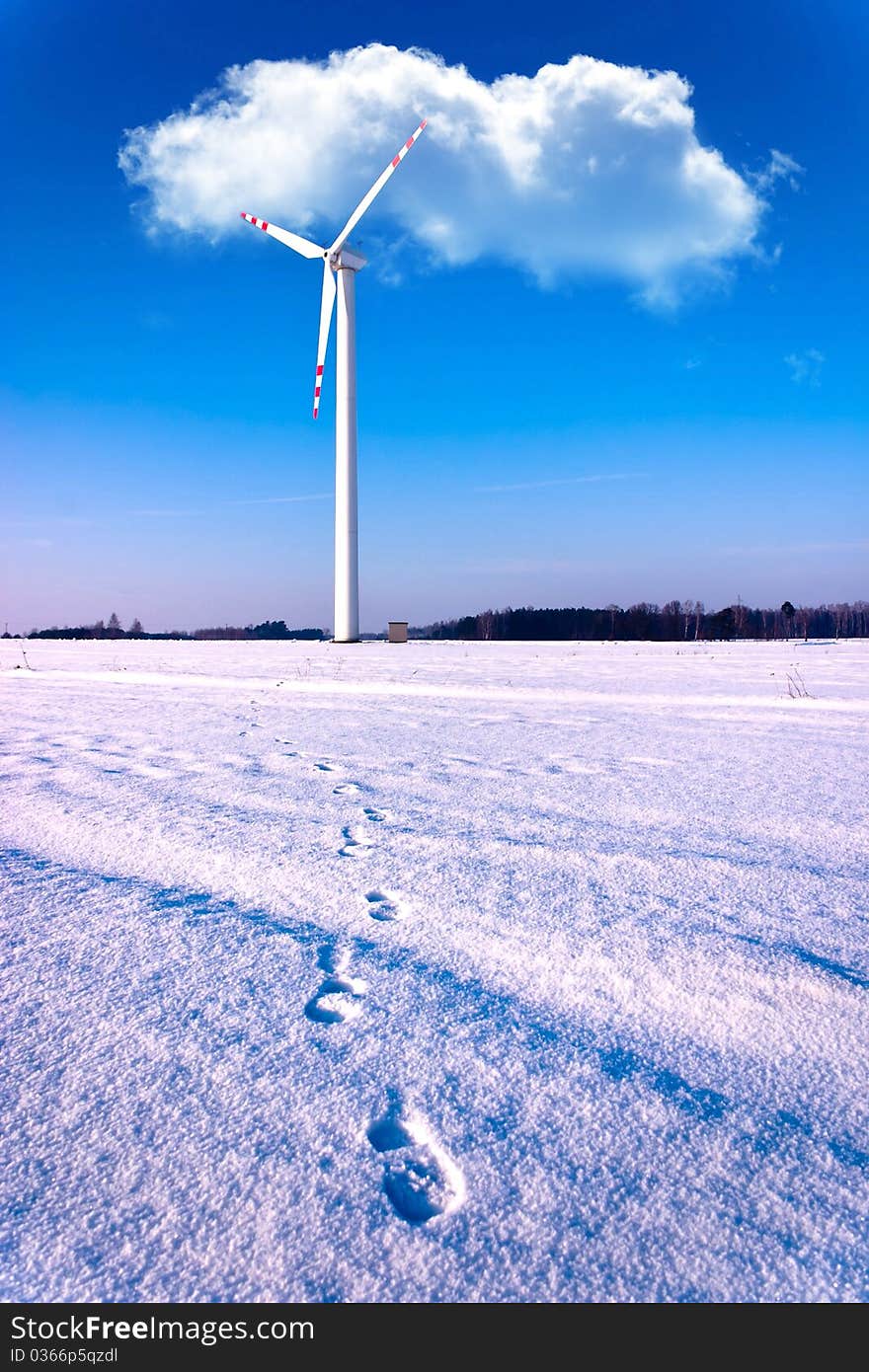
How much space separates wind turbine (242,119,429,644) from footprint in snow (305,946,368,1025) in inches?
943

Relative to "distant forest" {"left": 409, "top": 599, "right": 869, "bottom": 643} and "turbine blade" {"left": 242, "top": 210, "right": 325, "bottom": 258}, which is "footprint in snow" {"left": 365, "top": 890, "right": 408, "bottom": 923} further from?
"distant forest" {"left": 409, "top": 599, "right": 869, "bottom": 643}

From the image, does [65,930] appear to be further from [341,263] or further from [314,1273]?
[341,263]

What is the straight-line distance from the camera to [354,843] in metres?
2.51

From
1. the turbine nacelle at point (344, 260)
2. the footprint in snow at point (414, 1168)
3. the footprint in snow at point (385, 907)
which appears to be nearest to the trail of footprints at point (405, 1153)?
the footprint in snow at point (414, 1168)

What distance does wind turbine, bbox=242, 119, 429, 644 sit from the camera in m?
24.4

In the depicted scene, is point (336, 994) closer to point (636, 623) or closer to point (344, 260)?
point (344, 260)

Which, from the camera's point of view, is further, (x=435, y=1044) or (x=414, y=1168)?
(x=435, y=1044)

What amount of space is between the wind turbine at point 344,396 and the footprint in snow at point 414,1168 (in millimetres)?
24505

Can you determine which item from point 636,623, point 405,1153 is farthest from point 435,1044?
point 636,623

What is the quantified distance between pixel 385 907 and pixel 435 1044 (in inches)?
26.0

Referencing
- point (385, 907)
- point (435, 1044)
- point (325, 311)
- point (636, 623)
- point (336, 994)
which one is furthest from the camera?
point (636, 623)

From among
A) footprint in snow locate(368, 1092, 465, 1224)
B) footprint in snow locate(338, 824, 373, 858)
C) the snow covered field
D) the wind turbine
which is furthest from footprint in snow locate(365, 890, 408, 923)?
the wind turbine

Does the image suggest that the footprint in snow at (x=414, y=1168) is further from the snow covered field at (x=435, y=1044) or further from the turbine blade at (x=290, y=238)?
the turbine blade at (x=290, y=238)

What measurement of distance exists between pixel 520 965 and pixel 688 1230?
0.70 m
